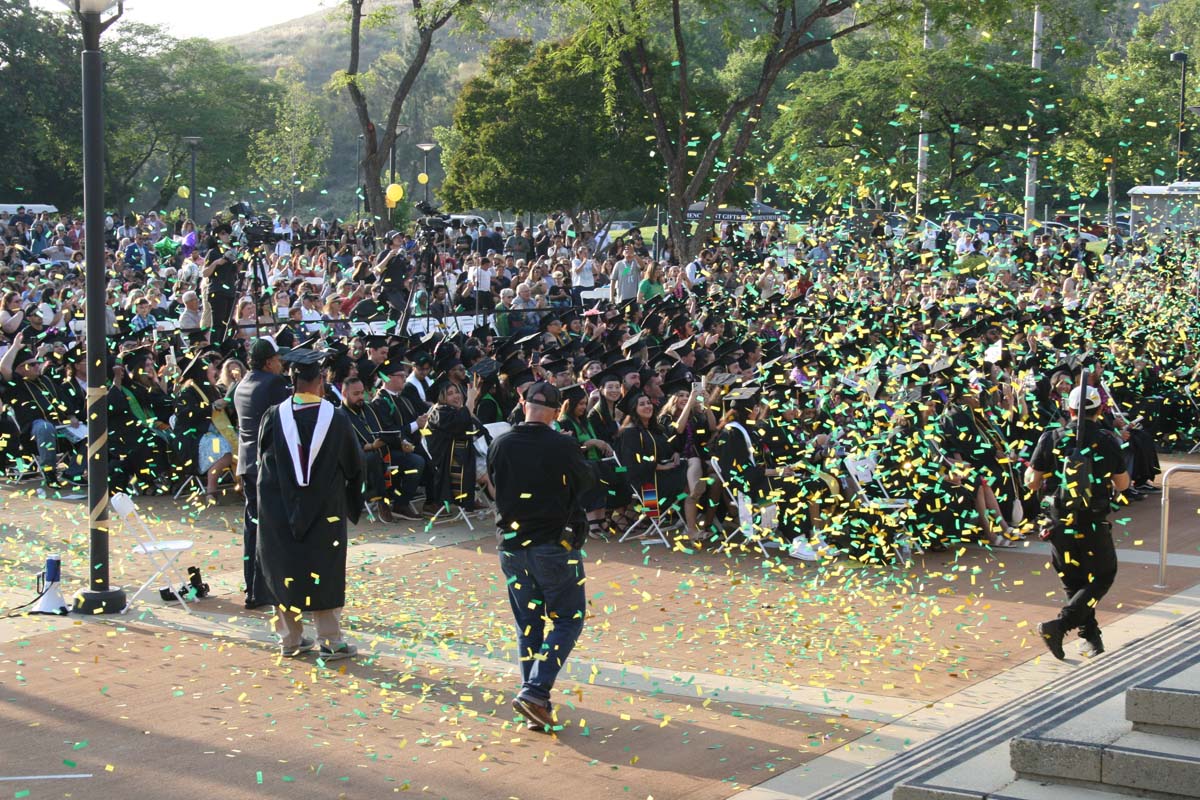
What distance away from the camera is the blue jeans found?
7.53 m

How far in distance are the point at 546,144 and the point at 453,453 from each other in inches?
1215

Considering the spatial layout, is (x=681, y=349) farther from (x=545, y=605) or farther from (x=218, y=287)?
(x=545, y=605)

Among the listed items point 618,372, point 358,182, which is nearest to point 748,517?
point 618,372

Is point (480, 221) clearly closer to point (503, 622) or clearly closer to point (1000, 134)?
point (1000, 134)

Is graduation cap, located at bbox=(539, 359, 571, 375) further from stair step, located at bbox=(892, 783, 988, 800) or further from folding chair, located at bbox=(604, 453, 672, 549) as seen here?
stair step, located at bbox=(892, 783, 988, 800)

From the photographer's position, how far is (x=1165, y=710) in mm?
6387

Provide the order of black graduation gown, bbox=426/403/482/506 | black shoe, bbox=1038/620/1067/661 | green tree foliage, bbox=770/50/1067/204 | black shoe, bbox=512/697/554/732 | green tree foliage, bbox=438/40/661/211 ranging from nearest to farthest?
black shoe, bbox=512/697/554/732, black shoe, bbox=1038/620/1067/661, black graduation gown, bbox=426/403/482/506, green tree foliage, bbox=770/50/1067/204, green tree foliage, bbox=438/40/661/211

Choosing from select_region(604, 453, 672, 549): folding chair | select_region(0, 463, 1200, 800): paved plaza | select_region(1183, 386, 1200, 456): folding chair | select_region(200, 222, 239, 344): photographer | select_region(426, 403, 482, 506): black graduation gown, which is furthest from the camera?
select_region(200, 222, 239, 344): photographer

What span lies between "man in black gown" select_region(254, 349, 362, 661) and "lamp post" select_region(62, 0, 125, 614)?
1535 mm

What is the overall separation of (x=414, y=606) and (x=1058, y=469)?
14.8 ft

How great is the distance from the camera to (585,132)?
43.2m

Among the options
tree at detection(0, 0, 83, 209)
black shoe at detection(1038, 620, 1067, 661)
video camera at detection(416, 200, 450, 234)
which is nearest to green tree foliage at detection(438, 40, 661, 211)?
tree at detection(0, 0, 83, 209)

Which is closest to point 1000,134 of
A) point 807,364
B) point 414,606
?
point 807,364

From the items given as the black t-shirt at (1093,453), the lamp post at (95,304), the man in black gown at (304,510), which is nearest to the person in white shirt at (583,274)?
the lamp post at (95,304)
